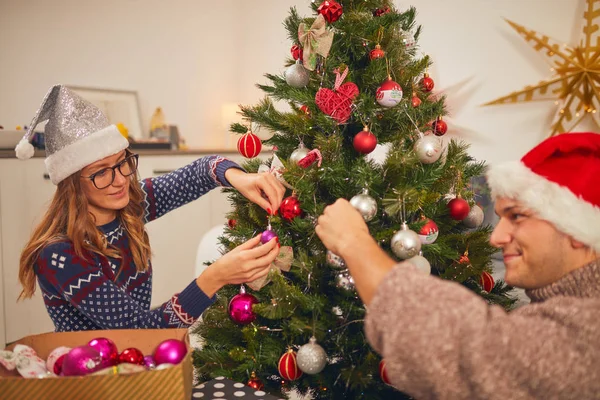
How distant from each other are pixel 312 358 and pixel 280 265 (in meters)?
0.22

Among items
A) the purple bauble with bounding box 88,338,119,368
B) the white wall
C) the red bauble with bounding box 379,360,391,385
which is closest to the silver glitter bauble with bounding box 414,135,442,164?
the red bauble with bounding box 379,360,391,385

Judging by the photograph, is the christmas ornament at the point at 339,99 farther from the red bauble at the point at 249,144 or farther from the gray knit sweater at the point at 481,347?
the gray knit sweater at the point at 481,347

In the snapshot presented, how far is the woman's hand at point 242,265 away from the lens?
Result: 107 centimetres

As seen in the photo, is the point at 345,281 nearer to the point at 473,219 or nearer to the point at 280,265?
the point at 280,265

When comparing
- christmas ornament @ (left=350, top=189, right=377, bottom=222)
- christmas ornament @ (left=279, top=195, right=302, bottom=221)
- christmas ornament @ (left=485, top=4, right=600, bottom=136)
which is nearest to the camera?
christmas ornament @ (left=350, top=189, right=377, bottom=222)

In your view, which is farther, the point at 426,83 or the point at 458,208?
the point at 426,83

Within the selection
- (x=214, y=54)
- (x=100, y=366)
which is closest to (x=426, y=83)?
(x=100, y=366)

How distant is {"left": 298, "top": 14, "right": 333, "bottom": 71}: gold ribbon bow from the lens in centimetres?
112

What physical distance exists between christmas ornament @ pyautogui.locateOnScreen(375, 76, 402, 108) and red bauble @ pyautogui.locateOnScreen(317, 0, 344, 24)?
0.19 m

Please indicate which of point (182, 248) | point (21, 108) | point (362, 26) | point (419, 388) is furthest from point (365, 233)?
point (21, 108)

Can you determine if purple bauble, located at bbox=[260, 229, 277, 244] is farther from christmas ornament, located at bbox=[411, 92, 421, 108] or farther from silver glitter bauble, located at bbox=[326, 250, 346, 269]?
christmas ornament, located at bbox=[411, 92, 421, 108]

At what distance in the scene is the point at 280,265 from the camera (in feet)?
3.80

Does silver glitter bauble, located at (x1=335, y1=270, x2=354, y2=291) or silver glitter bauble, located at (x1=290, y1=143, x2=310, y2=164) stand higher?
silver glitter bauble, located at (x1=290, y1=143, x2=310, y2=164)

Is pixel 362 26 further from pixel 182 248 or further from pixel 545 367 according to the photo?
pixel 182 248
